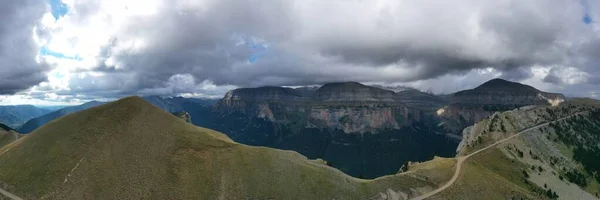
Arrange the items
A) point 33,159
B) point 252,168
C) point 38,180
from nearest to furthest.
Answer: point 38,180, point 33,159, point 252,168

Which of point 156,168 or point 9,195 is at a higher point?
point 156,168

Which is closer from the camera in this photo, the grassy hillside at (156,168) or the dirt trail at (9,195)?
the dirt trail at (9,195)

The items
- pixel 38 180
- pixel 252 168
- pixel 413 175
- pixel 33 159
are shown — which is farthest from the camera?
pixel 413 175

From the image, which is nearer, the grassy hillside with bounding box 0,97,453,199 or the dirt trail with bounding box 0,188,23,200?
the dirt trail with bounding box 0,188,23,200

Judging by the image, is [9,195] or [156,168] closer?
[9,195]

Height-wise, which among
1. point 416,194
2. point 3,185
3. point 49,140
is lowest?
point 416,194

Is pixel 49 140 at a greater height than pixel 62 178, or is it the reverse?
pixel 49 140

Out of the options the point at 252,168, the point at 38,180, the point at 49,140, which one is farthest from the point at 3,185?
the point at 252,168

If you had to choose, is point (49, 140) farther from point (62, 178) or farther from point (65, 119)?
point (62, 178)
